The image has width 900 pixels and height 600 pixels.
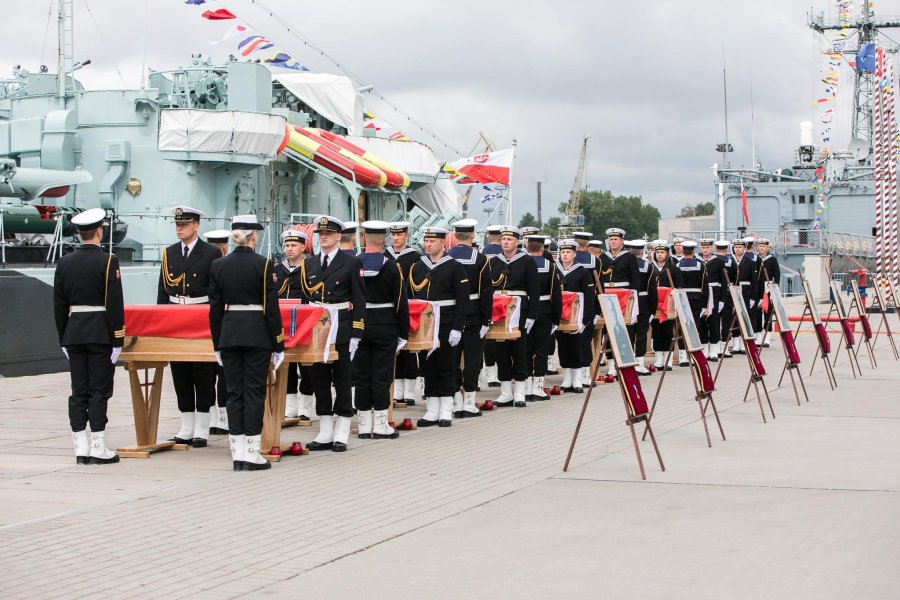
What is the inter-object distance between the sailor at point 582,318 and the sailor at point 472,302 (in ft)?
9.96

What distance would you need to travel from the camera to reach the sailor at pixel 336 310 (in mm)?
10914

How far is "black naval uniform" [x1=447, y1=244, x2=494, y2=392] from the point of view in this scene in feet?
44.1

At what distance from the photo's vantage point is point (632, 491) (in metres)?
8.83

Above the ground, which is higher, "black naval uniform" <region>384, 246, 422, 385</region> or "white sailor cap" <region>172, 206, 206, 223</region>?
"white sailor cap" <region>172, 206, 206, 223</region>

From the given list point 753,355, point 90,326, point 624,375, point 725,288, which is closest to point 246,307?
point 90,326

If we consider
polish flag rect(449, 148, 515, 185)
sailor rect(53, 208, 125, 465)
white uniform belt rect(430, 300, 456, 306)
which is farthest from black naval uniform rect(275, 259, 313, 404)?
polish flag rect(449, 148, 515, 185)

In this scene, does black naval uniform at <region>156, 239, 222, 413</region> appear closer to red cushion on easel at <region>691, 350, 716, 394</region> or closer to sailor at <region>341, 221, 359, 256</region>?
sailor at <region>341, 221, 359, 256</region>

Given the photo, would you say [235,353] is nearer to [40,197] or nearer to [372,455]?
[372,455]

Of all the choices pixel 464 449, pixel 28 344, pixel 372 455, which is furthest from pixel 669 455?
pixel 28 344

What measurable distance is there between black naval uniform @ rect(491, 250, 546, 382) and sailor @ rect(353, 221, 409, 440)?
3.37m

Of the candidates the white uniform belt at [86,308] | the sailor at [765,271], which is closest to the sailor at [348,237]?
the white uniform belt at [86,308]

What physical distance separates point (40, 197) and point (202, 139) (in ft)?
16.4

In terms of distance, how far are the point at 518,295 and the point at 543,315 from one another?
713 mm

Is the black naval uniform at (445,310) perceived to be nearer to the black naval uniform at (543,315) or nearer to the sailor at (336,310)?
the sailor at (336,310)
